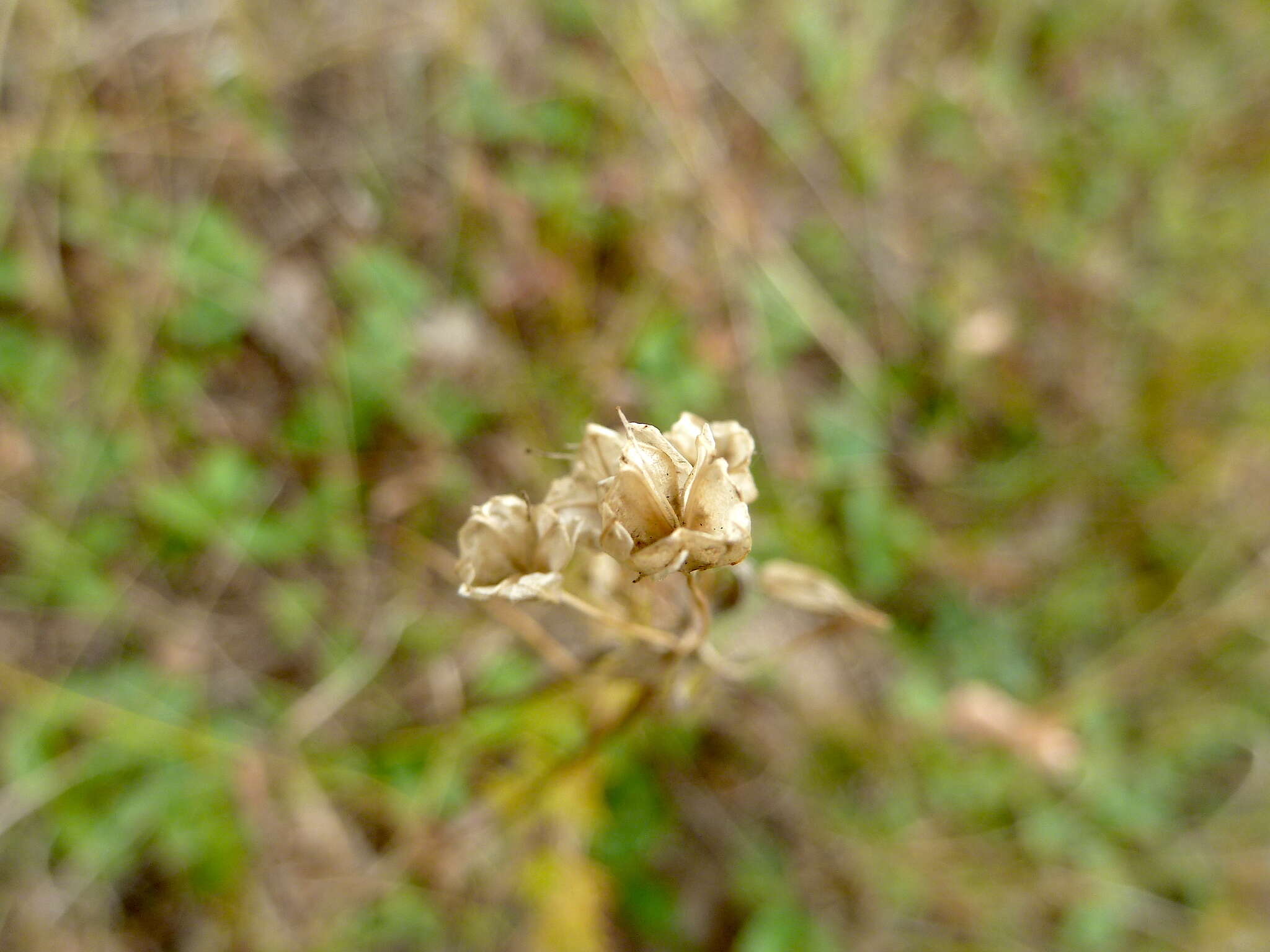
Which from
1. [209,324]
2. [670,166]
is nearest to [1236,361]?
[670,166]

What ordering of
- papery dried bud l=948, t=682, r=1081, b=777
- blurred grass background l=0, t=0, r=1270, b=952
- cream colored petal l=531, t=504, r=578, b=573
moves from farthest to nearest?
papery dried bud l=948, t=682, r=1081, b=777
blurred grass background l=0, t=0, r=1270, b=952
cream colored petal l=531, t=504, r=578, b=573

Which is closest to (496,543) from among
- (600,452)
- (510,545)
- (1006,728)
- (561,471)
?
(510,545)

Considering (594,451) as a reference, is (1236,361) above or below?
below

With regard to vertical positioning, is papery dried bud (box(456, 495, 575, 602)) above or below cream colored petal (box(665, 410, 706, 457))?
below

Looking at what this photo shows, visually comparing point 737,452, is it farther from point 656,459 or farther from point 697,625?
point 697,625

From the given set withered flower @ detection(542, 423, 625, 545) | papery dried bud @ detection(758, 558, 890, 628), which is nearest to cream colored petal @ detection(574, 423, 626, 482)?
withered flower @ detection(542, 423, 625, 545)

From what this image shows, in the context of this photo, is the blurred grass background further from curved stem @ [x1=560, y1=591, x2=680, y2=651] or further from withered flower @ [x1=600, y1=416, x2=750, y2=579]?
withered flower @ [x1=600, y1=416, x2=750, y2=579]

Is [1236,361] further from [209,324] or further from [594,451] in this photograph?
[209,324]

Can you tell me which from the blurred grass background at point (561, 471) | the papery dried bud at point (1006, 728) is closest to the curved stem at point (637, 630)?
the blurred grass background at point (561, 471)
